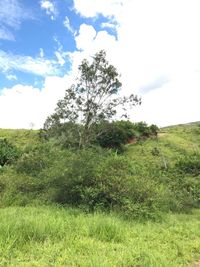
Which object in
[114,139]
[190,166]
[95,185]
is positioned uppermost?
[114,139]

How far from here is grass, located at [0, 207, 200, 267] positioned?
708 centimetres

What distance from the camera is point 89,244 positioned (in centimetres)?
805

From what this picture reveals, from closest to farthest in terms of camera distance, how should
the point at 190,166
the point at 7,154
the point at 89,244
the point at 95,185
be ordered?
the point at 89,244
the point at 95,185
the point at 190,166
the point at 7,154

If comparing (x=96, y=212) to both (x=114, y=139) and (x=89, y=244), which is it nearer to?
(x=89, y=244)

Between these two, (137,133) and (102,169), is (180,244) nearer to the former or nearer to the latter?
(102,169)

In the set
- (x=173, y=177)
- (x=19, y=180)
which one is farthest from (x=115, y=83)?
(x=19, y=180)

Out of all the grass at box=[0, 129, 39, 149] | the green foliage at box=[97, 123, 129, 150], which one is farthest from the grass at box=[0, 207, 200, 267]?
the grass at box=[0, 129, 39, 149]

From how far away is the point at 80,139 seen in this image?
2755 cm

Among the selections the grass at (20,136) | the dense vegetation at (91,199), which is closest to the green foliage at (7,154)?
the dense vegetation at (91,199)

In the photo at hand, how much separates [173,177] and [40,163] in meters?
7.23

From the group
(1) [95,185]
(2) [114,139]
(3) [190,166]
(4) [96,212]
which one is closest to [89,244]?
(4) [96,212]

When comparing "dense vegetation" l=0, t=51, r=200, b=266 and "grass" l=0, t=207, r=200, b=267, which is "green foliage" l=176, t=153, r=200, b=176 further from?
"grass" l=0, t=207, r=200, b=267

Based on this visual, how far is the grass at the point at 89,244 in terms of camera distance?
7.08 m

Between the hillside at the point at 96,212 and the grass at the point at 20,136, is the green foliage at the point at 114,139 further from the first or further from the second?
the hillside at the point at 96,212
